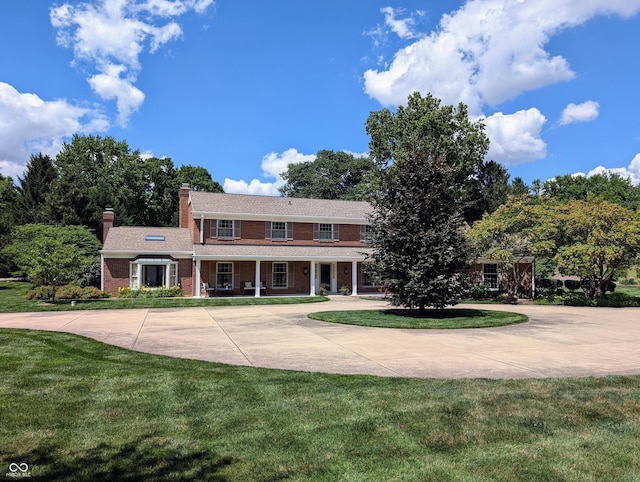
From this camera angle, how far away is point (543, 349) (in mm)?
9516

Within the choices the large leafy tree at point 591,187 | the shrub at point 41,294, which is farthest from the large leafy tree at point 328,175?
the shrub at point 41,294

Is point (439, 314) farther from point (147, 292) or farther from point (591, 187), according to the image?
point (591, 187)

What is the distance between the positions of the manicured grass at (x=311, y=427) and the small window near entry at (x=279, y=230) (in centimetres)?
2433

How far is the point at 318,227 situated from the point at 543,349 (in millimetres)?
23468

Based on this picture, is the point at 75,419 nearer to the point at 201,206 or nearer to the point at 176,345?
the point at 176,345

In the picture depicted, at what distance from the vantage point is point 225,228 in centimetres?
2991

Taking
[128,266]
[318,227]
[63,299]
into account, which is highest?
[318,227]

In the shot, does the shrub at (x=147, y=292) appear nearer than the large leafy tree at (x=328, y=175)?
Yes

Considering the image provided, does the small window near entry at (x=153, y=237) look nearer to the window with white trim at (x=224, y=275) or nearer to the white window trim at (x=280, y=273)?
the window with white trim at (x=224, y=275)

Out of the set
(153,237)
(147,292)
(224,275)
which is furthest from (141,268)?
(224,275)

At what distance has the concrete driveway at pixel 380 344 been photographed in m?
7.76

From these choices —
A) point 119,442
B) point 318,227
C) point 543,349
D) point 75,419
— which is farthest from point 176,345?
point 318,227

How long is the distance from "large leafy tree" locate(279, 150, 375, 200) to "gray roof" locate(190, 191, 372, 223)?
28.0 metres

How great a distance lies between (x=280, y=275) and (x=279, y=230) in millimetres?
3188
